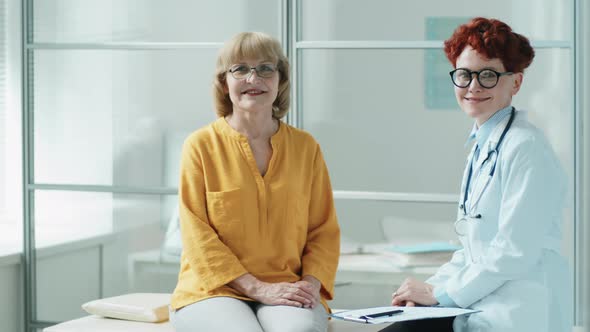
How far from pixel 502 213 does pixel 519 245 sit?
0.09 metres

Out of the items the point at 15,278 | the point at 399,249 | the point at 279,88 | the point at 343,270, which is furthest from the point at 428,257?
the point at 15,278

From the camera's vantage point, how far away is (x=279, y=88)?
2730 millimetres

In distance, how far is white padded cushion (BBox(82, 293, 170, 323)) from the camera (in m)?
2.93

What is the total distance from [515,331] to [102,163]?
2319 mm

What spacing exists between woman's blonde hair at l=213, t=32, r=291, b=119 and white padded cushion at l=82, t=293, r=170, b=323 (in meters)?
0.75

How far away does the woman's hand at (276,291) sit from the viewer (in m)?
2.47

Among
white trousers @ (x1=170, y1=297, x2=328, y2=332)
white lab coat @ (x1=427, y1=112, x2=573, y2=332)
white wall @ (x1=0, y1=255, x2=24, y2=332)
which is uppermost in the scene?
white lab coat @ (x1=427, y1=112, x2=573, y2=332)

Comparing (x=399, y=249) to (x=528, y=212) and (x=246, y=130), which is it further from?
(x=528, y=212)

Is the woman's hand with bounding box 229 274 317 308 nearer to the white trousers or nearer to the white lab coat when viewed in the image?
the white trousers

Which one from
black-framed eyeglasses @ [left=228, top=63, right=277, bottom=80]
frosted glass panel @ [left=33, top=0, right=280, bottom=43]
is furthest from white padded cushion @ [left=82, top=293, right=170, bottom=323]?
frosted glass panel @ [left=33, top=0, right=280, bottom=43]

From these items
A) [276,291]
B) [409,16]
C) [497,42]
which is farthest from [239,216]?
[409,16]

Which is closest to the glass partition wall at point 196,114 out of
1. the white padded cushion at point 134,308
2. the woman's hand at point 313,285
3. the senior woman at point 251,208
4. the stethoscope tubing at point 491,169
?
the white padded cushion at point 134,308

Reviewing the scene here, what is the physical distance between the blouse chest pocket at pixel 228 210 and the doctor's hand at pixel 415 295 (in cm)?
58

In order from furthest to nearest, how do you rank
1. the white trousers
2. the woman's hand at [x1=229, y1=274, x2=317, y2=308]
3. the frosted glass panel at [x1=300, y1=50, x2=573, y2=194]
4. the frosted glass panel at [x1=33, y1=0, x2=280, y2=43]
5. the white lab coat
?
1. the frosted glass panel at [x1=33, y1=0, x2=280, y2=43]
2. the frosted glass panel at [x1=300, y1=50, x2=573, y2=194]
3. the woman's hand at [x1=229, y1=274, x2=317, y2=308]
4. the white trousers
5. the white lab coat
